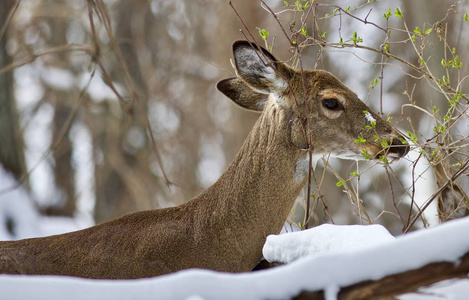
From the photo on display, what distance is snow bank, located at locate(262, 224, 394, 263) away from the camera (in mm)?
3598

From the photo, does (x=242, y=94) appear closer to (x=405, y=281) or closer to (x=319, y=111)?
(x=319, y=111)

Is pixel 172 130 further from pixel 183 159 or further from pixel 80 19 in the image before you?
pixel 80 19

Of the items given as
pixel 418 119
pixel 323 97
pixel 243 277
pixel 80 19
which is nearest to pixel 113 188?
pixel 80 19

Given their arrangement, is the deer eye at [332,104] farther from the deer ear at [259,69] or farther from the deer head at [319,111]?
the deer ear at [259,69]

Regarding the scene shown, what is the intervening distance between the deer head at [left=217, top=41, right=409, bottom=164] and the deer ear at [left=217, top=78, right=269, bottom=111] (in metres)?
0.40

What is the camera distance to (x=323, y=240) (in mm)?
3793

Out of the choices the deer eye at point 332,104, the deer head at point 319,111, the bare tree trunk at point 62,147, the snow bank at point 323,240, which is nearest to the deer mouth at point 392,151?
the deer head at point 319,111

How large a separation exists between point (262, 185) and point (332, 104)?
0.73m

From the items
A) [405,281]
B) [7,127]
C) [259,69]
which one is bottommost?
[405,281]

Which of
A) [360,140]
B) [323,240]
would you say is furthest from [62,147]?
[323,240]

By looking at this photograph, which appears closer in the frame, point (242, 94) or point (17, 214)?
point (242, 94)

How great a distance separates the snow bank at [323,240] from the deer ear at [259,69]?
147 cm

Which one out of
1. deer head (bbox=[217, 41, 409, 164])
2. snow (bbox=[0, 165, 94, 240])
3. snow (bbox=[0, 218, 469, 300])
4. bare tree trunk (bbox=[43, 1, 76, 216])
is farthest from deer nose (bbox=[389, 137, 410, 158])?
bare tree trunk (bbox=[43, 1, 76, 216])

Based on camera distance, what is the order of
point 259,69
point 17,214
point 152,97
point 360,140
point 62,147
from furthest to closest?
point 152,97, point 62,147, point 17,214, point 259,69, point 360,140
